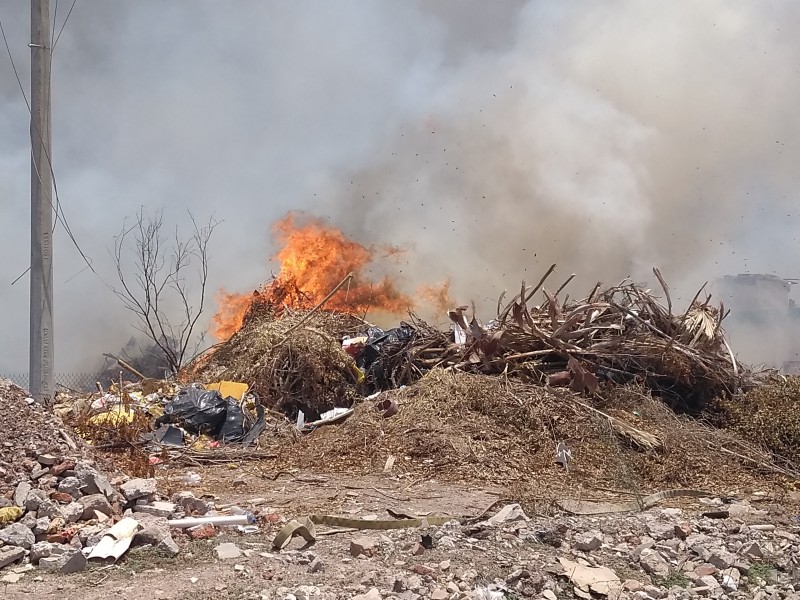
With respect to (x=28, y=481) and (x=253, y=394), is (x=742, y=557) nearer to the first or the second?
(x=28, y=481)

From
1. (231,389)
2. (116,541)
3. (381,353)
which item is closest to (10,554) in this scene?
(116,541)

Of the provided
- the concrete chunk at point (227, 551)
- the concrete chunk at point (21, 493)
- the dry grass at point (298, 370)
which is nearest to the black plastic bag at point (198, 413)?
the dry grass at point (298, 370)

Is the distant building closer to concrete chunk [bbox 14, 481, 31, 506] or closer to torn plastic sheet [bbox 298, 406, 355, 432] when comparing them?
torn plastic sheet [bbox 298, 406, 355, 432]

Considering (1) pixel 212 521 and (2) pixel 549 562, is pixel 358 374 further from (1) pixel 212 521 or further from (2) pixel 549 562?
(2) pixel 549 562

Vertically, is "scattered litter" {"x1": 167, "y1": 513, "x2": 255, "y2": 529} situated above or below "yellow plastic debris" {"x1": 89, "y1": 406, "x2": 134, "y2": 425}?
below

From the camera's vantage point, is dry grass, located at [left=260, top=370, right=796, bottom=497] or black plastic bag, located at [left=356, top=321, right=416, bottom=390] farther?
black plastic bag, located at [left=356, top=321, right=416, bottom=390]

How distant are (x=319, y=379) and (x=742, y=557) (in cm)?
628

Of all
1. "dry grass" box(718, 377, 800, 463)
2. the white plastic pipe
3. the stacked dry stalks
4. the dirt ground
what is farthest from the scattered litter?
"dry grass" box(718, 377, 800, 463)

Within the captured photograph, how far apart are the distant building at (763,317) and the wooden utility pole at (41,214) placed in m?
20.5

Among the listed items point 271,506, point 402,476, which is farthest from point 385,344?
point 271,506

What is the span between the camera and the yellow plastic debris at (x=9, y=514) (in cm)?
415

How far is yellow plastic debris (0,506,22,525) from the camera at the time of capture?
13.6 feet

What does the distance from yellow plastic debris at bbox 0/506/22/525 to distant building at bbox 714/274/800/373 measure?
22.2 metres

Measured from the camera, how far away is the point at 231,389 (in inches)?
372
